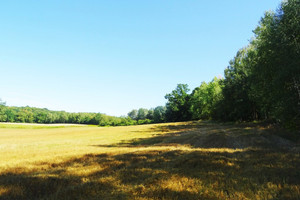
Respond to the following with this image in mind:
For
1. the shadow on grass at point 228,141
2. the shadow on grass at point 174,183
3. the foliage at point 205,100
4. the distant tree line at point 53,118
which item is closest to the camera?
the shadow on grass at point 174,183

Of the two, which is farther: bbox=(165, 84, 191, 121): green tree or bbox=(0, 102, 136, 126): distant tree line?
bbox=(0, 102, 136, 126): distant tree line

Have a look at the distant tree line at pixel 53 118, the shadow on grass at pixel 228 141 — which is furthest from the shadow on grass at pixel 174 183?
the distant tree line at pixel 53 118

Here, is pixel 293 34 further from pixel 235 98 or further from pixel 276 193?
pixel 235 98

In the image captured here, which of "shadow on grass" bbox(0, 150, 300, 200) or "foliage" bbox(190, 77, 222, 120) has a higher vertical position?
"foliage" bbox(190, 77, 222, 120)

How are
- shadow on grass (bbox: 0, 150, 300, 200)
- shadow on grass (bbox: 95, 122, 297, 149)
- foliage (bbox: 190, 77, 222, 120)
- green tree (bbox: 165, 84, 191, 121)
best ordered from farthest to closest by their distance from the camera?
green tree (bbox: 165, 84, 191, 121)
foliage (bbox: 190, 77, 222, 120)
shadow on grass (bbox: 95, 122, 297, 149)
shadow on grass (bbox: 0, 150, 300, 200)

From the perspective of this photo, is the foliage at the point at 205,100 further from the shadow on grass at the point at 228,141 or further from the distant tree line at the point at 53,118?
the distant tree line at the point at 53,118

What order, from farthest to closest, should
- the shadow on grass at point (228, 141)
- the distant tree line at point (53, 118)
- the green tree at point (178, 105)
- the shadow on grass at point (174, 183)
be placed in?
the distant tree line at point (53, 118)
the green tree at point (178, 105)
the shadow on grass at point (228, 141)
the shadow on grass at point (174, 183)

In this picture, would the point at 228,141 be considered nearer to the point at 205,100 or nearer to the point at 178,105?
the point at 205,100

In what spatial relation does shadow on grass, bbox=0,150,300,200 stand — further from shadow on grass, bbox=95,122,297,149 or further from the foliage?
the foliage

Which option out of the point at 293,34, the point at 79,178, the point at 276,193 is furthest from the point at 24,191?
the point at 293,34

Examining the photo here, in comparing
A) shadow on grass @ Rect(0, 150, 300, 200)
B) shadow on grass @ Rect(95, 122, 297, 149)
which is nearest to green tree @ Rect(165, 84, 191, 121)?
shadow on grass @ Rect(95, 122, 297, 149)

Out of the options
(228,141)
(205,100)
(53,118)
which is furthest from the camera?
(53,118)

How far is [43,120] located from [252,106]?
154m

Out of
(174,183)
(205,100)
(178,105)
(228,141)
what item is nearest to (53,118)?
(178,105)
